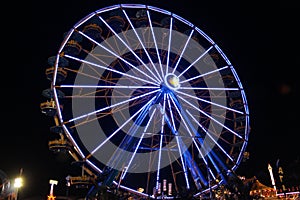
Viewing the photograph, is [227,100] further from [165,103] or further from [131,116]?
[131,116]

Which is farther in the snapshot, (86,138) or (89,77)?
(89,77)

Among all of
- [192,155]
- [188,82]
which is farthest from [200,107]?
[192,155]

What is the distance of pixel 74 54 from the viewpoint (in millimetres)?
16969

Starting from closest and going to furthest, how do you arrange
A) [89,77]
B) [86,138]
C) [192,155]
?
[86,138] < [89,77] < [192,155]

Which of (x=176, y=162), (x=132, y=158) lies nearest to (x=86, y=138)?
(x=132, y=158)

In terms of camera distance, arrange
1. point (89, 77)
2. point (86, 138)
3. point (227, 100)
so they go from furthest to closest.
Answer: point (227, 100)
point (89, 77)
point (86, 138)

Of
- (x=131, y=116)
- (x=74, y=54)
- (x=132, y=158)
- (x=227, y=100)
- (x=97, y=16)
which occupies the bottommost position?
(x=132, y=158)

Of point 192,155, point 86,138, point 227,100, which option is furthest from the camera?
point 227,100

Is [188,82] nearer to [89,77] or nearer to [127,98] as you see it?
[127,98]

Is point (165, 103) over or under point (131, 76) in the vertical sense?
under

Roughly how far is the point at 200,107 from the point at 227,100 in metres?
2.24

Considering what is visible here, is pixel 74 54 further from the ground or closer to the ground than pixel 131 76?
further from the ground

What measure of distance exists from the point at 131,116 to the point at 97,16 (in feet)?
18.7

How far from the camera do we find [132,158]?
53.7 feet
